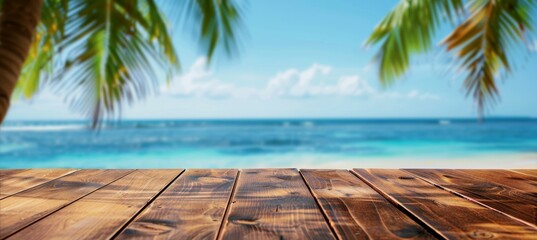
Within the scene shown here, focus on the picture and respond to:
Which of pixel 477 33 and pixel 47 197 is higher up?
pixel 477 33

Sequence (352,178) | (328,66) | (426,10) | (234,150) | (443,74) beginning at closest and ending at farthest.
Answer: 1. (352,178)
2. (443,74)
3. (426,10)
4. (234,150)
5. (328,66)

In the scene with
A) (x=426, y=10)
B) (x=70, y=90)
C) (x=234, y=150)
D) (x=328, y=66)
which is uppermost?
(x=328, y=66)

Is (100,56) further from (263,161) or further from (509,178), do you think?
(263,161)

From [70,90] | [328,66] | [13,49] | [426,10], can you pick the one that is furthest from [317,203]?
[328,66]

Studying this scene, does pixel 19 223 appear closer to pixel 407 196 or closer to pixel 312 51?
pixel 407 196

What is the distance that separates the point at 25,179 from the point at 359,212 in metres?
1.13

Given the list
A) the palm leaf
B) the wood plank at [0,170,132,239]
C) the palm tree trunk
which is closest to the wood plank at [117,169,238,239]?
the wood plank at [0,170,132,239]

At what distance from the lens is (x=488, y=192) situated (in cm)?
124

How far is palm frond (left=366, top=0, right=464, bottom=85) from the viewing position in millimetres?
3348

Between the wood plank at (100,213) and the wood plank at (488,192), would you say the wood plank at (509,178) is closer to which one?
the wood plank at (488,192)

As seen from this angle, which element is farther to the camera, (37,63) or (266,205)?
(37,63)

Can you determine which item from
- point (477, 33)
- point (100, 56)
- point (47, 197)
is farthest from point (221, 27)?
point (47, 197)

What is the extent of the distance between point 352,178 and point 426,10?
2.41 meters

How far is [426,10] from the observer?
3.41 m
